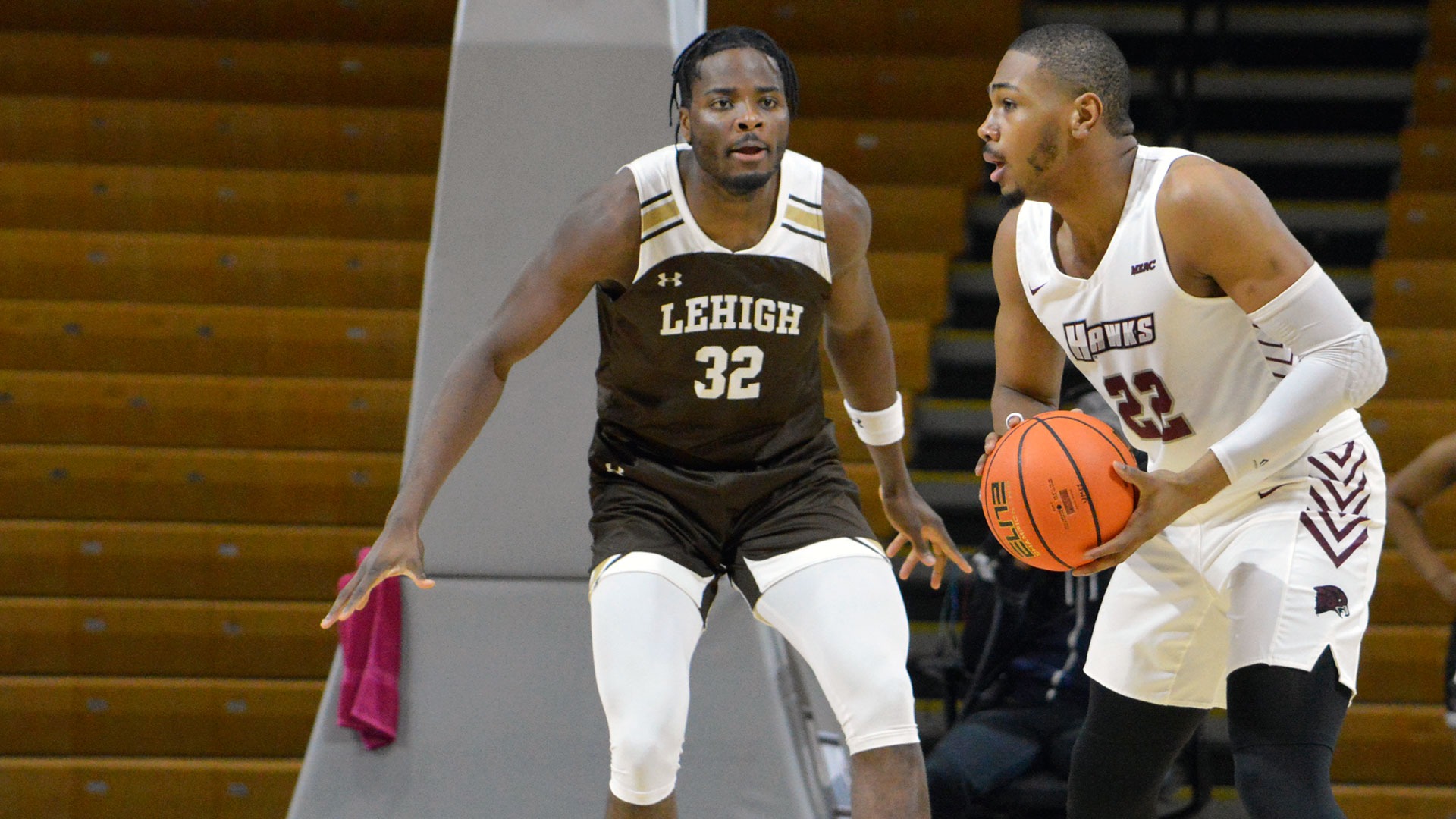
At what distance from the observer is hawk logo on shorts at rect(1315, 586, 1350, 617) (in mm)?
2555

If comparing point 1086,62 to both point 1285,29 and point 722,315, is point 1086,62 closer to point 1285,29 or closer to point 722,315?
point 722,315

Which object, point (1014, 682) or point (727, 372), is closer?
point (727, 372)

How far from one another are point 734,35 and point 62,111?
5.34 meters

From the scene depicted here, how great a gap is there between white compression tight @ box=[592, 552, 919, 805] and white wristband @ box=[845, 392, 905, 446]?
52 cm

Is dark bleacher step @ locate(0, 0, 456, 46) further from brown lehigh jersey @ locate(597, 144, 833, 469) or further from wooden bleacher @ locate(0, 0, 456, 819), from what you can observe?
brown lehigh jersey @ locate(597, 144, 833, 469)

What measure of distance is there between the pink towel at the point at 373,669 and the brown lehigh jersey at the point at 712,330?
1.11 metres

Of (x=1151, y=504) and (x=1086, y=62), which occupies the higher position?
(x=1086, y=62)

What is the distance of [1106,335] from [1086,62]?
474 millimetres

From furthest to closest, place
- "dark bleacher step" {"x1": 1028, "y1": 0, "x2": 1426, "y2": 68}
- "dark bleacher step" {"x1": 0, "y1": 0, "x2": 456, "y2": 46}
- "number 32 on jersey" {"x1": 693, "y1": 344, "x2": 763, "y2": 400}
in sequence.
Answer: "dark bleacher step" {"x1": 0, "y1": 0, "x2": 456, "y2": 46} → "dark bleacher step" {"x1": 1028, "y1": 0, "x2": 1426, "y2": 68} → "number 32 on jersey" {"x1": 693, "y1": 344, "x2": 763, "y2": 400}

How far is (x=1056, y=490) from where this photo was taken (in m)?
2.60

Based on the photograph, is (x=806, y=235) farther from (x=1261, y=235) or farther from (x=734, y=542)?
(x=1261, y=235)

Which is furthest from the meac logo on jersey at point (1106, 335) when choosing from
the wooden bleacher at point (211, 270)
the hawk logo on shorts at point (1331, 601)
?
the wooden bleacher at point (211, 270)

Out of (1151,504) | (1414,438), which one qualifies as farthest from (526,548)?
(1414,438)

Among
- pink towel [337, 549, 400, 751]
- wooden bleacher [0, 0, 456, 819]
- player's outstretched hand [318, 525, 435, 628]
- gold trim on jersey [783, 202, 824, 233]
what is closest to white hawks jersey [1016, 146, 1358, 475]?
gold trim on jersey [783, 202, 824, 233]
